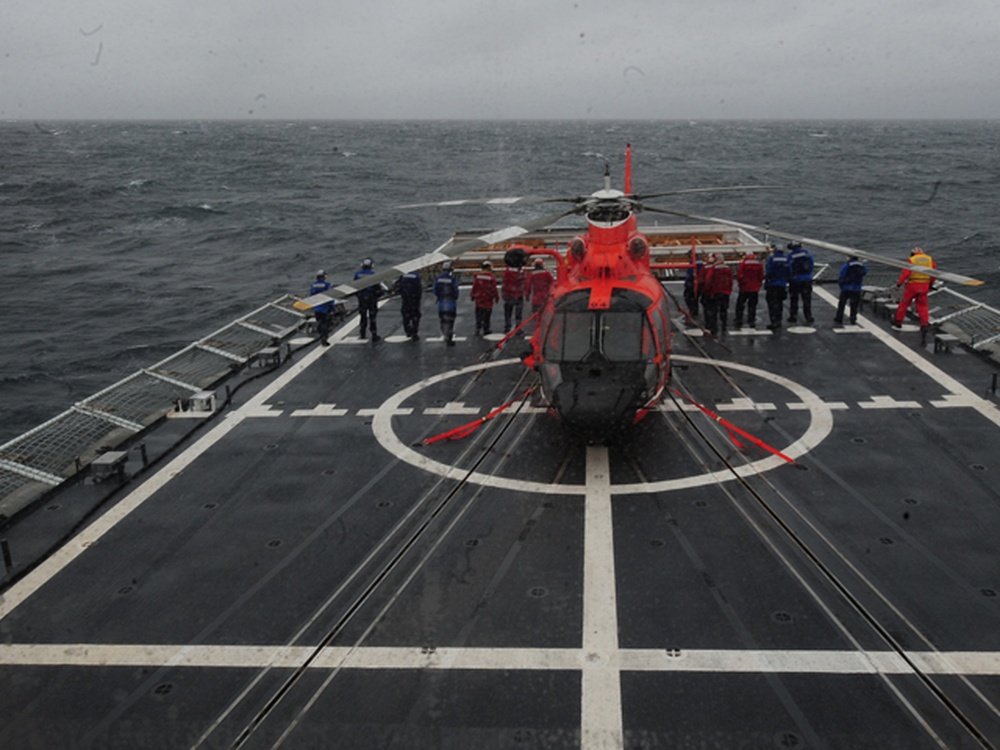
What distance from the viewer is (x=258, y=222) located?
211ft

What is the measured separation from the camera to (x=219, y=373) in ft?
56.4

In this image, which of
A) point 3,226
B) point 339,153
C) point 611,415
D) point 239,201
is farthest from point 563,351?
point 339,153

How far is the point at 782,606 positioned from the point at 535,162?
111m

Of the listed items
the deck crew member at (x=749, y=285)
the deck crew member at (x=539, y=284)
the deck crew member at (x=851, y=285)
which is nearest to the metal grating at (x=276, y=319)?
the deck crew member at (x=539, y=284)

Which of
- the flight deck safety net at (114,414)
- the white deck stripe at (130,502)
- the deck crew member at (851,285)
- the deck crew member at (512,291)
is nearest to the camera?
the white deck stripe at (130,502)

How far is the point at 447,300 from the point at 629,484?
871 centimetres

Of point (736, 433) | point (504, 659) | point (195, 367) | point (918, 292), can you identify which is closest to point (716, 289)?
point (918, 292)

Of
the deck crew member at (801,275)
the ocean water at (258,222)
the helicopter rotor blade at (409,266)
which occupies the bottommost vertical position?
the ocean water at (258,222)

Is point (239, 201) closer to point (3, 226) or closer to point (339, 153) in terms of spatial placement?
point (3, 226)

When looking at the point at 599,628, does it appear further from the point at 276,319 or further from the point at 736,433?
the point at 276,319

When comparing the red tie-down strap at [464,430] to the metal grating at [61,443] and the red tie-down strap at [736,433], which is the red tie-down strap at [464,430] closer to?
the red tie-down strap at [736,433]

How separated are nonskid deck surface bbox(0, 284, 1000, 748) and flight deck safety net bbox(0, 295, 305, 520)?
4.77 feet

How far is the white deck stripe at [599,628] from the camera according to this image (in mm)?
6785

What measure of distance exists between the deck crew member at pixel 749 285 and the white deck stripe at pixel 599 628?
9416 millimetres
